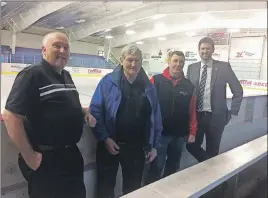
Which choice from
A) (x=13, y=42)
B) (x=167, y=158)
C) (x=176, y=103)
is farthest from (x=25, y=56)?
(x=167, y=158)

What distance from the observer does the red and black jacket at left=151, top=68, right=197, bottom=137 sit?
1273mm

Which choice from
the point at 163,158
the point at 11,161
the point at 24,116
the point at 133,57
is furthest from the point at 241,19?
the point at 11,161

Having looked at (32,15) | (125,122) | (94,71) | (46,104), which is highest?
(32,15)

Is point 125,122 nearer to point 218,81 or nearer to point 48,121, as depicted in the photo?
point 48,121

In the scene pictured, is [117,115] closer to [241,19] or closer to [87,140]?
[87,140]

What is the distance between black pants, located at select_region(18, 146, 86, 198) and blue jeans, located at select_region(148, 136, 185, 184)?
55 centimetres

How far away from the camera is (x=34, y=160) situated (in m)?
0.79

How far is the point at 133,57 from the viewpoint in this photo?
104 centimetres

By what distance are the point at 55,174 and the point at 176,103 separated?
0.72 m

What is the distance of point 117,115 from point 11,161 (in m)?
0.44

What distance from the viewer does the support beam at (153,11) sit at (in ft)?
3.22

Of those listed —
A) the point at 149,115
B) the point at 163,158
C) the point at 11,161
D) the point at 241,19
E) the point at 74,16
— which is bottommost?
the point at 163,158

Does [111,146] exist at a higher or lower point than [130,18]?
lower

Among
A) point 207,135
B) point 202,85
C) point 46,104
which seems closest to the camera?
point 46,104
